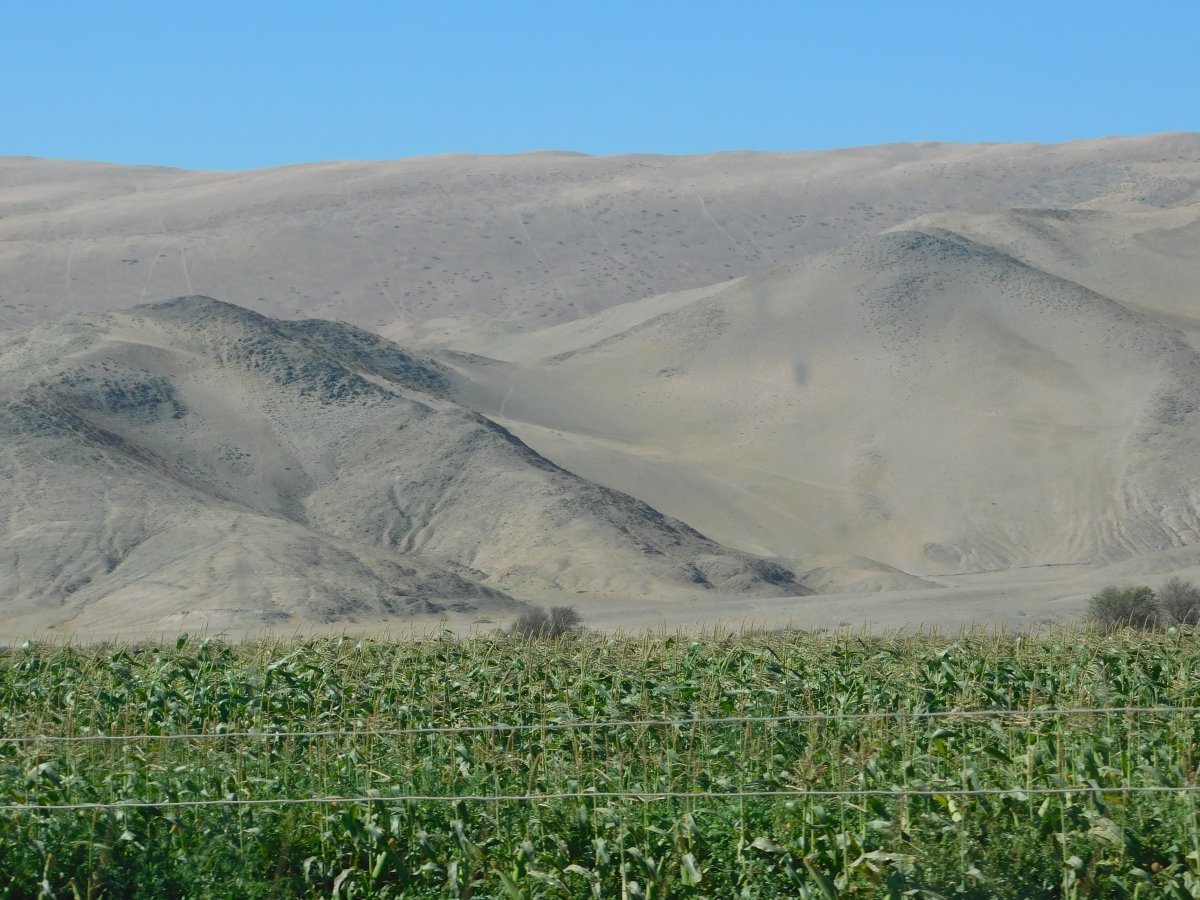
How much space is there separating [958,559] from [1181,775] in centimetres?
4347

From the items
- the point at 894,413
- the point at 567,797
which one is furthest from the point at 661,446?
the point at 567,797

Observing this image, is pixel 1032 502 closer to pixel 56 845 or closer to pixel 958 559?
pixel 958 559

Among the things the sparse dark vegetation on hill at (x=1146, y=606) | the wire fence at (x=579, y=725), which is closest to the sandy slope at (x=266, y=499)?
the sparse dark vegetation on hill at (x=1146, y=606)

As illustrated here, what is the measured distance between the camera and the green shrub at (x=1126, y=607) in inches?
1127

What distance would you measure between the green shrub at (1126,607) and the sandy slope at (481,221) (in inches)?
3004

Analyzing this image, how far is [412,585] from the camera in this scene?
39938 mm

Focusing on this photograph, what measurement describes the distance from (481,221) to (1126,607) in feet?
387

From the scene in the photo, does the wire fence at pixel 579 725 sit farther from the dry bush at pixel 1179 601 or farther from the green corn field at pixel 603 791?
the dry bush at pixel 1179 601

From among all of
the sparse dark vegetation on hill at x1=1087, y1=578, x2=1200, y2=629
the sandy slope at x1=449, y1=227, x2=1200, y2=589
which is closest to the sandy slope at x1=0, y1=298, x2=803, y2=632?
the sandy slope at x1=449, y1=227, x2=1200, y2=589

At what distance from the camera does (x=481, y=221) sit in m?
142

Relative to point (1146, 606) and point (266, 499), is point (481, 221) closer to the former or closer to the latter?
point (266, 499)

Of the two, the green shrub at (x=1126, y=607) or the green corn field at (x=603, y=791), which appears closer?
the green corn field at (x=603, y=791)

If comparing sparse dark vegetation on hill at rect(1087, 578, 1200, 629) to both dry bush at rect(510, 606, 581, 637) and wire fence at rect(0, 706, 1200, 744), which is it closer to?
dry bush at rect(510, 606, 581, 637)

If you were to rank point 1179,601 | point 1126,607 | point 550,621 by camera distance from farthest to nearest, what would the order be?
point 1179,601, point 550,621, point 1126,607
